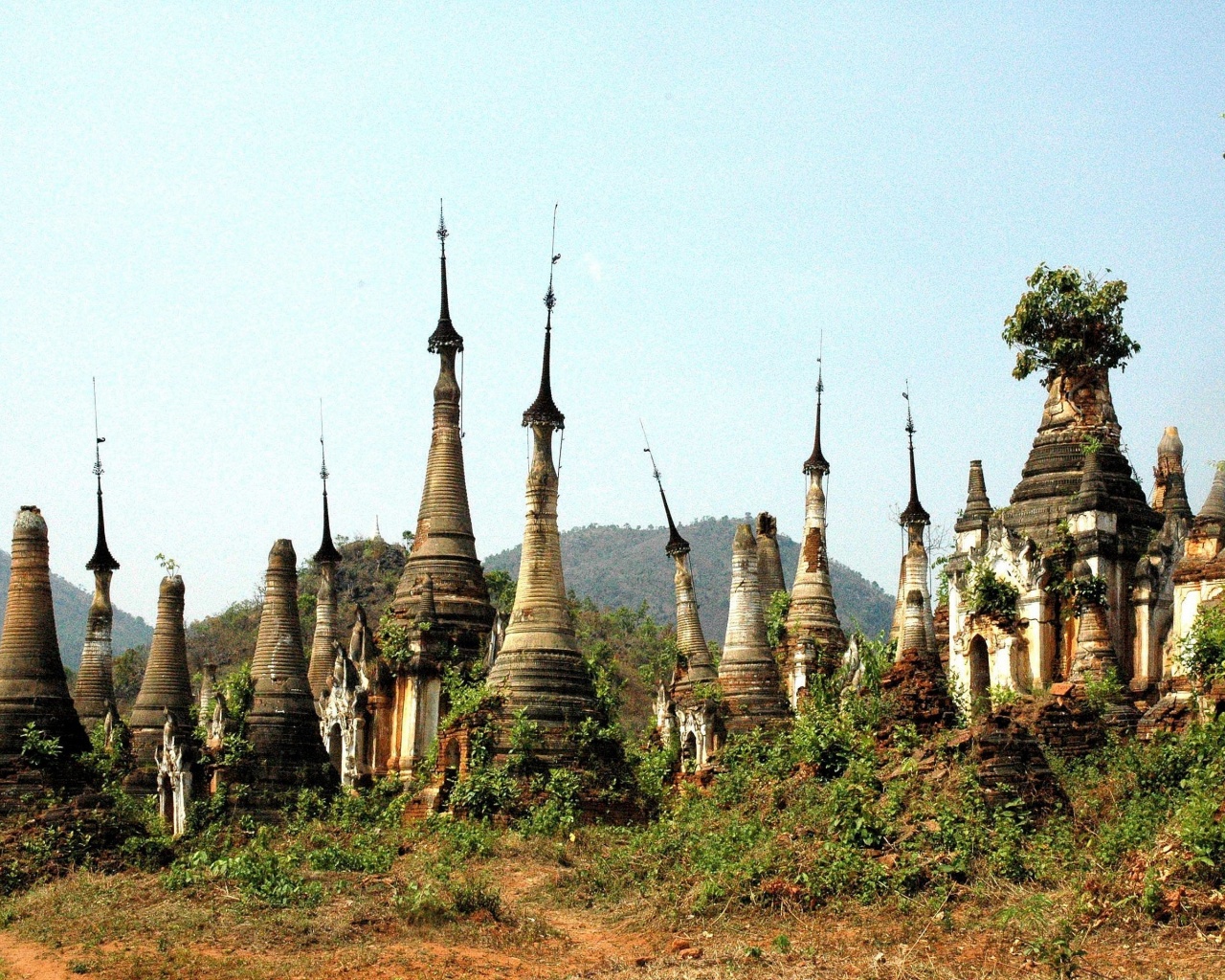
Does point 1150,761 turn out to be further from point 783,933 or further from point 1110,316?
point 1110,316

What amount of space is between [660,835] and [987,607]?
10.4 meters

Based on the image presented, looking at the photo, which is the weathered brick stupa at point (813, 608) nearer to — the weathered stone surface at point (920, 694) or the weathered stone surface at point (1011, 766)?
the weathered stone surface at point (920, 694)

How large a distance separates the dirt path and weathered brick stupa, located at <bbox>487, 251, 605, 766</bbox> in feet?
29.2

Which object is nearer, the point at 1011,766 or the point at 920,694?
the point at 1011,766

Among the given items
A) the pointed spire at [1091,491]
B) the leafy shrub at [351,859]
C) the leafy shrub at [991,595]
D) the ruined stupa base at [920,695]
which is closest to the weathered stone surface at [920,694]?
the ruined stupa base at [920,695]

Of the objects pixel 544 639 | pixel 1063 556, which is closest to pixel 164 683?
pixel 544 639

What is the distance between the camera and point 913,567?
32719 millimetres

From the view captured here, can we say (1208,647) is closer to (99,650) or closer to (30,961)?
(30,961)

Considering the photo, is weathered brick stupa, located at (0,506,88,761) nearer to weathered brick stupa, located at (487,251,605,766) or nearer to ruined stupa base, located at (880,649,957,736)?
weathered brick stupa, located at (487,251,605,766)

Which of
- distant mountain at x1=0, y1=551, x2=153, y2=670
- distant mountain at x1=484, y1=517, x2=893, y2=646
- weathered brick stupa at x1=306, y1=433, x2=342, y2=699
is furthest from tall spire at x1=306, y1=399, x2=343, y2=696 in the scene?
distant mountain at x1=0, y1=551, x2=153, y2=670

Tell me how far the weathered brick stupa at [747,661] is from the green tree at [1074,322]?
6.76 m

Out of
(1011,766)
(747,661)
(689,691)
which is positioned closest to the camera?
(1011,766)

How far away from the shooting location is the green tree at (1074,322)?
97.0 ft

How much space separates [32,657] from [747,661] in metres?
11.9
